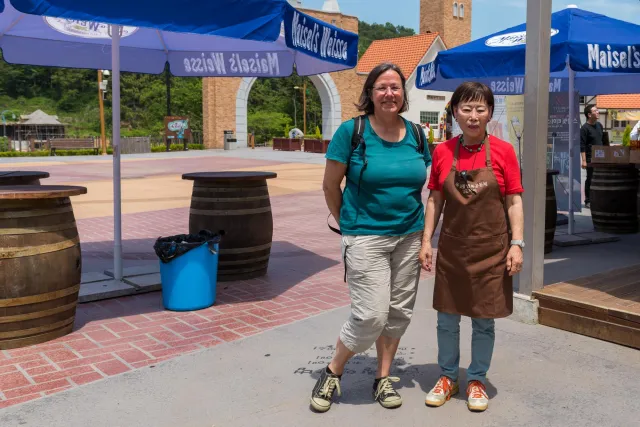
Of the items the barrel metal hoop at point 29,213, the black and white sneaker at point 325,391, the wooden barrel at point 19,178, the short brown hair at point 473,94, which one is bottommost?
the black and white sneaker at point 325,391

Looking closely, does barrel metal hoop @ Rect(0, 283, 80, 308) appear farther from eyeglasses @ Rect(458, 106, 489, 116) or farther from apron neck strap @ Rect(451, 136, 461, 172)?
eyeglasses @ Rect(458, 106, 489, 116)

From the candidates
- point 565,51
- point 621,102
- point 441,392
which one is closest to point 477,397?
point 441,392

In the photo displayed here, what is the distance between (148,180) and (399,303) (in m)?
15.5

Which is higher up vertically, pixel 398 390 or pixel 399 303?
pixel 399 303

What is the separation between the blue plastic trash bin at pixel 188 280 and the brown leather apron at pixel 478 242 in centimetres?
257

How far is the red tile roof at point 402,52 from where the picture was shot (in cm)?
4788

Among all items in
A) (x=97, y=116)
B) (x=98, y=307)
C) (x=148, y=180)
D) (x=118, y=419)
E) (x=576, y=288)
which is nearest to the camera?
(x=118, y=419)

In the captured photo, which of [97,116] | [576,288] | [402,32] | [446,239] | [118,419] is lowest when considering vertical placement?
[118,419]

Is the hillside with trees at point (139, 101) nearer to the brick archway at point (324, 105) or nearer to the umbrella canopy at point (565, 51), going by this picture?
the brick archway at point (324, 105)

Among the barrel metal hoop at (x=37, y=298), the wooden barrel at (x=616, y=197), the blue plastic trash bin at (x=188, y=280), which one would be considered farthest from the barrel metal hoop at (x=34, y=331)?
the wooden barrel at (x=616, y=197)

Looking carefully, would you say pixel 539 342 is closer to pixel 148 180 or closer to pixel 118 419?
pixel 118 419

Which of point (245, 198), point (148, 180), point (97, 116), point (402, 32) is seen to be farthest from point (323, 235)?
point (402, 32)

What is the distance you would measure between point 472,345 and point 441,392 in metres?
0.31

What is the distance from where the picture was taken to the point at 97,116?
221ft
